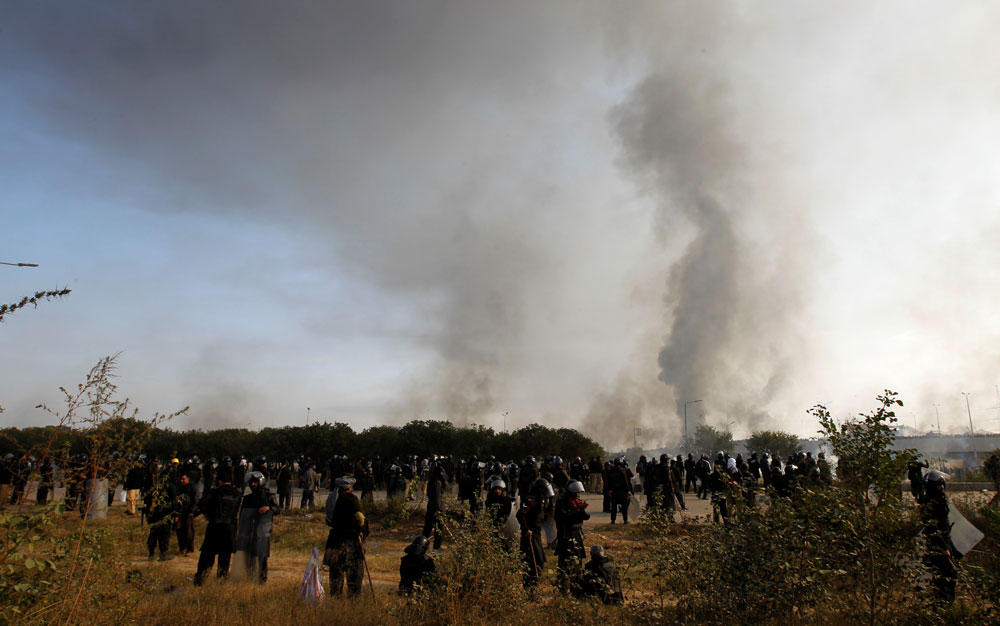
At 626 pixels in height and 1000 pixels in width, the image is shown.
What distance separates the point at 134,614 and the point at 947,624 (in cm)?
814

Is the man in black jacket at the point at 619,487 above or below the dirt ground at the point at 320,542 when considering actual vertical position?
above

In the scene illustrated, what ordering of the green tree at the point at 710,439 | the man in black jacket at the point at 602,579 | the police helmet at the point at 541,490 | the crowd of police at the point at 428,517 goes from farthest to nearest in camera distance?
the green tree at the point at 710,439 → the police helmet at the point at 541,490 → the man in black jacket at the point at 602,579 → the crowd of police at the point at 428,517

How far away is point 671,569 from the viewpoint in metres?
6.10

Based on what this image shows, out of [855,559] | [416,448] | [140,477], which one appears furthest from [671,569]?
[416,448]

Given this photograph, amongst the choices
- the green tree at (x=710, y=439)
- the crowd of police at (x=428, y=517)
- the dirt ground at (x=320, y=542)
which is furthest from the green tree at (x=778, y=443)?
the crowd of police at (x=428, y=517)

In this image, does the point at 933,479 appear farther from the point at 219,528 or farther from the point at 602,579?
the point at 219,528

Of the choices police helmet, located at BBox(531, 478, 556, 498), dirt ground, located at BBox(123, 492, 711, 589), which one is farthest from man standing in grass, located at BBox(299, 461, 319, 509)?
police helmet, located at BBox(531, 478, 556, 498)

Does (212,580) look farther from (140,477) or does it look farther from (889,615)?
(889,615)

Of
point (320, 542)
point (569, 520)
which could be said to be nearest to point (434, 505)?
point (320, 542)

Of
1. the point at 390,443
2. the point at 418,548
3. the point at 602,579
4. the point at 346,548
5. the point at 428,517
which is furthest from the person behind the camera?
the point at 390,443

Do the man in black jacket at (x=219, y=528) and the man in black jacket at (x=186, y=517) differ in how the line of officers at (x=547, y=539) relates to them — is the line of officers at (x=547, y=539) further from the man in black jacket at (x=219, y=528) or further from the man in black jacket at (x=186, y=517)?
the man in black jacket at (x=186, y=517)

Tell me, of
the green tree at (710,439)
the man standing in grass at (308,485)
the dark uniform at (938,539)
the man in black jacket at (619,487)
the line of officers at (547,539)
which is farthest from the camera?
the green tree at (710,439)

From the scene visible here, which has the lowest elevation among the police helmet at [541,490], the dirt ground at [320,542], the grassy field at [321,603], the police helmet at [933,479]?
the dirt ground at [320,542]

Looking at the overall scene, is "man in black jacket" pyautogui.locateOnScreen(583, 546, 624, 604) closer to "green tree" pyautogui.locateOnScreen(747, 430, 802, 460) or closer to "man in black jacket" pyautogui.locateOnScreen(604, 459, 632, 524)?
"man in black jacket" pyautogui.locateOnScreen(604, 459, 632, 524)
